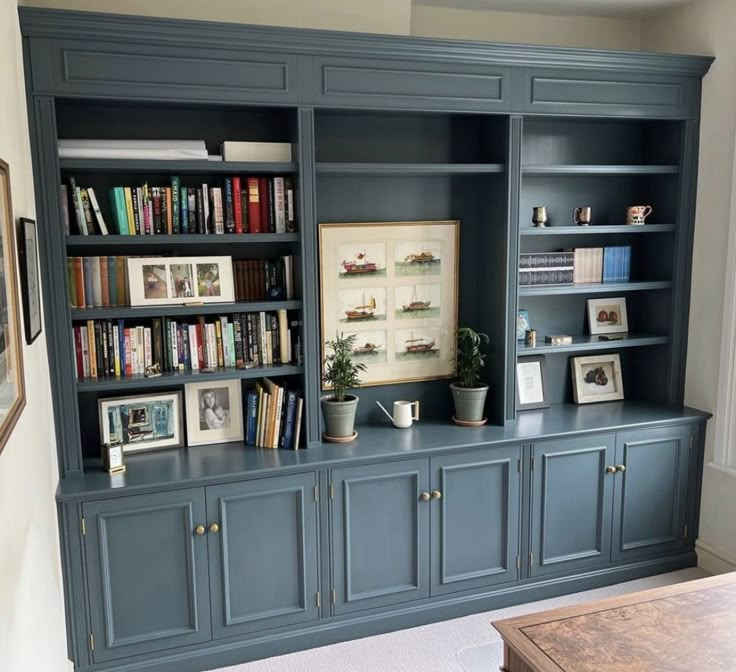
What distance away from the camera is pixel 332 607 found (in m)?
2.99

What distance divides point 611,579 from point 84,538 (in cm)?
243

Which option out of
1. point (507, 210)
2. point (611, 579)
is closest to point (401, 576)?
point (611, 579)

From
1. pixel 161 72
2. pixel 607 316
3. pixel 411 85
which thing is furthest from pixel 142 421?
pixel 607 316

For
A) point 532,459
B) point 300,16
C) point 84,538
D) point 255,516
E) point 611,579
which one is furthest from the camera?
point 611,579

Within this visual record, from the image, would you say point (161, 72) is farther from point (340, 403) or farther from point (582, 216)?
point (582, 216)

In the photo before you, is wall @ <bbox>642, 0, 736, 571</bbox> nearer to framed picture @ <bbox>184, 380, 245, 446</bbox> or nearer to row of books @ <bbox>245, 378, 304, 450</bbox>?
row of books @ <bbox>245, 378, 304, 450</bbox>

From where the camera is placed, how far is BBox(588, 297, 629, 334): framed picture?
3734 millimetres

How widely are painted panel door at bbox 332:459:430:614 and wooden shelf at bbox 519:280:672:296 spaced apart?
99 centimetres

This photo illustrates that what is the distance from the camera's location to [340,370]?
3105 millimetres

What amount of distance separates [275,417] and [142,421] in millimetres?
556

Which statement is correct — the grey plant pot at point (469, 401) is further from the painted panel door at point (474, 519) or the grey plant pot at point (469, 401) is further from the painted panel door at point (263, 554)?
the painted panel door at point (263, 554)

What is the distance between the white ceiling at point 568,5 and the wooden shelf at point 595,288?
1360 mm

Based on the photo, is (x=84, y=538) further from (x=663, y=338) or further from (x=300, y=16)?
(x=663, y=338)

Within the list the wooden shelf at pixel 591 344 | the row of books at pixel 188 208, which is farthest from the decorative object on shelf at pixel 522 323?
the row of books at pixel 188 208
